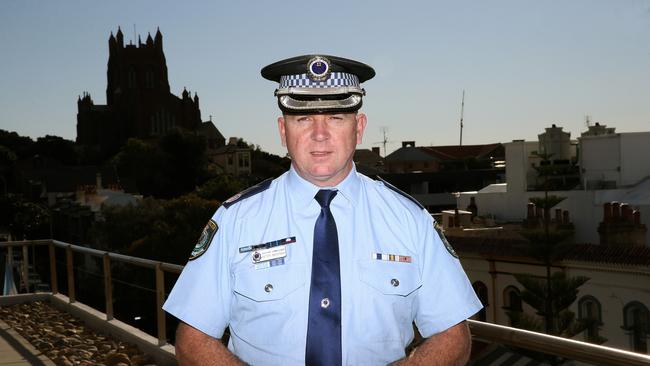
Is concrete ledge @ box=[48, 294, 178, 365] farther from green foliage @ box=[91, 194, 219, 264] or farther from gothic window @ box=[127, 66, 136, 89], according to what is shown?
gothic window @ box=[127, 66, 136, 89]

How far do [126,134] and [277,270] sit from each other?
132m

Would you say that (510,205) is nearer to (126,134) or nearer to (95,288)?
(95,288)

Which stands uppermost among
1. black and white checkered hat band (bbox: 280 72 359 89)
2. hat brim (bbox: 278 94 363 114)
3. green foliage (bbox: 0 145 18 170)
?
green foliage (bbox: 0 145 18 170)

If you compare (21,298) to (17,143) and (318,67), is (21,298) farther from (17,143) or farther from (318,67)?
(17,143)

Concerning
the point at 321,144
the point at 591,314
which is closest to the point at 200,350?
the point at 321,144

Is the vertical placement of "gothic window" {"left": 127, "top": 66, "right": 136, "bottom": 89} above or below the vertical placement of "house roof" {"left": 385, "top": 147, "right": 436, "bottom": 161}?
above

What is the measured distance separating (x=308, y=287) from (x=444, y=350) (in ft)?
1.46

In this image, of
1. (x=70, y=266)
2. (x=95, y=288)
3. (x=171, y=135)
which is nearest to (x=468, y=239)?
(x=70, y=266)

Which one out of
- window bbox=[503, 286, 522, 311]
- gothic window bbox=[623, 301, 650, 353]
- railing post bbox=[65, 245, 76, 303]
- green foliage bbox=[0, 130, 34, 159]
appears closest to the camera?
railing post bbox=[65, 245, 76, 303]

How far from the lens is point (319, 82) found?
2.16m

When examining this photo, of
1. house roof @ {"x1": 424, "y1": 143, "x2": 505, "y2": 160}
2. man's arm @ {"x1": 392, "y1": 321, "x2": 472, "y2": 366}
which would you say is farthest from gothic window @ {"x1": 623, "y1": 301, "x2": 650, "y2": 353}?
house roof @ {"x1": 424, "y1": 143, "x2": 505, "y2": 160}

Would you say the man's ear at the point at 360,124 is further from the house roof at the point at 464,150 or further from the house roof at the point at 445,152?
the house roof at the point at 464,150

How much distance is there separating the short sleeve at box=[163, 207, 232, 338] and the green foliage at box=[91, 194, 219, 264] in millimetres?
37977

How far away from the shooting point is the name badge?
208 centimetres
